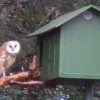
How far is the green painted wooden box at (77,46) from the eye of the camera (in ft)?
14.8

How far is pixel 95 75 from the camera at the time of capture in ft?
14.9

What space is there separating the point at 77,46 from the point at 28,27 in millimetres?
2090

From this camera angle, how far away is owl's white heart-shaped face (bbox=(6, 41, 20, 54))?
17.6ft

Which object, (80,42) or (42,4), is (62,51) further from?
(42,4)

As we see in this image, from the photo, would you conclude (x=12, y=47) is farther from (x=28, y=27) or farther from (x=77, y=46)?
(x=28, y=27)

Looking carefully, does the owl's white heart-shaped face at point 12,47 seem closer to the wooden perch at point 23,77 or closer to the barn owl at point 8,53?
the barn owl at point 8,53

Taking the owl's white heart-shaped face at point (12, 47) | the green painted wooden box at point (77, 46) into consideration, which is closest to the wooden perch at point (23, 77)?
the green painted wooden box at point (77, 46)

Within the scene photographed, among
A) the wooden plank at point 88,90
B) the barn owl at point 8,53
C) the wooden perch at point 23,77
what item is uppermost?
the barn owl at point 8,53

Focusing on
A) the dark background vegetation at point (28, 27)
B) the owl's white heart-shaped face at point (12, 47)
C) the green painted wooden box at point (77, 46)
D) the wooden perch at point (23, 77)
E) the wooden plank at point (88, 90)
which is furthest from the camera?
the dark background vegetation at point (28, 27)

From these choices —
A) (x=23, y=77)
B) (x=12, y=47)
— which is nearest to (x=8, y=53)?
(x=12, y=47)

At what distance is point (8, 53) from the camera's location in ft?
17.7

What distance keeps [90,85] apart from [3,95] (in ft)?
5.68

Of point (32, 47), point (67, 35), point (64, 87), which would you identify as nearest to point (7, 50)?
point (32, 47)

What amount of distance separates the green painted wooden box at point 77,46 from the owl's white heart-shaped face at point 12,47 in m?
0.71
